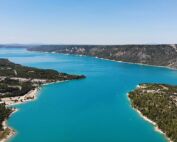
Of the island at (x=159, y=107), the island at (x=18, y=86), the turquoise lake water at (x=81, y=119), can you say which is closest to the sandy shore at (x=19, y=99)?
the island at (x=18, y=86)

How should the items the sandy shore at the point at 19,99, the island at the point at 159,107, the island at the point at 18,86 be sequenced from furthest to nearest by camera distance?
the sandy shore at the point at 19,99 → the island at the point at 18,86 → the island at the point at 159,107

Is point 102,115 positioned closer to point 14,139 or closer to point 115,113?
point 115,113

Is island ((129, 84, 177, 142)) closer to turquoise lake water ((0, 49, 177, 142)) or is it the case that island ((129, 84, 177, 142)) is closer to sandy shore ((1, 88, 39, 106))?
turquoise lake water ((0, 49, 177, 142))

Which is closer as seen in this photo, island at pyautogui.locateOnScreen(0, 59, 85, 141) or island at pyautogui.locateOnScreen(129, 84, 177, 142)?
island at pyautogui.locateOnScreen(129, 84, 177, 142)

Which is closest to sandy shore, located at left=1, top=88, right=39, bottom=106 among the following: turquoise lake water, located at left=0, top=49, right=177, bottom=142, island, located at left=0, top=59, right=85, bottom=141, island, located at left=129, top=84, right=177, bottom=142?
island, located at left=0, top=59, right=85, bottom=141

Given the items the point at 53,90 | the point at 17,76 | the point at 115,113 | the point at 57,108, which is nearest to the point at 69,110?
the point at 57,108

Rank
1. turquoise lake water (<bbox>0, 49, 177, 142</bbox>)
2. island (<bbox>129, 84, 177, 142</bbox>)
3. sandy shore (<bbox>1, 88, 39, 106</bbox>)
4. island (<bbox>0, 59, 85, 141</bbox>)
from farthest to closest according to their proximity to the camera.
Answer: sandy shore (<bbox>1, 88, 39, 106</bbox>), island (<bbox>0, 59, 85, 141</bbox>), island (<bbox>129, 84, 177, 142</bbox>), turquoise lake water (<bbox>0, 49, 177, 142</bbox>)

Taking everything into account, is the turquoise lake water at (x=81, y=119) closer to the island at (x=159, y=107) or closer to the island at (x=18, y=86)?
the island at (x=159, y=107)
